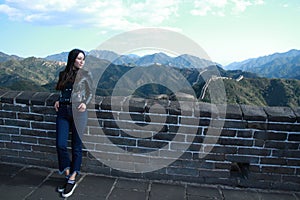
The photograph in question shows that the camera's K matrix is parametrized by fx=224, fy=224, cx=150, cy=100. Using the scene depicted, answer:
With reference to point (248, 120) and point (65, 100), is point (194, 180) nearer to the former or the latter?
point (248, 120)

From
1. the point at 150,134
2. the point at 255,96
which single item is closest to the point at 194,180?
the point at 150,134

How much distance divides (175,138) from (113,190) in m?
0.77

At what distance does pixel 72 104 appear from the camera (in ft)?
6.78

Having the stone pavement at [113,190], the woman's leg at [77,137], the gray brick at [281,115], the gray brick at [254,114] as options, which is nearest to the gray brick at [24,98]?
the woman's leg at [77,137]

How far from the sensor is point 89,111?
2273 mm

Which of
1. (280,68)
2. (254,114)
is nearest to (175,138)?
(254,114)

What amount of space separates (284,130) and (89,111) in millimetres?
1866

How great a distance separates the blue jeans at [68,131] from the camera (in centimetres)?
209

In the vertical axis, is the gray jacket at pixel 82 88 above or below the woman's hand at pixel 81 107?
above

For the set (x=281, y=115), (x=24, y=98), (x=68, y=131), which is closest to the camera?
(x=281, y=115)

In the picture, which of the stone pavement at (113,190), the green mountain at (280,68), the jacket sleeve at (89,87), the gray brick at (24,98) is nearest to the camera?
the stone pavement at (113,190)

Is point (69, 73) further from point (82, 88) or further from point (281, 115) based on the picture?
point (281, 115)

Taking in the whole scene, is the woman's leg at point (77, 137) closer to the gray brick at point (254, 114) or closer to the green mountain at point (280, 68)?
the gray brick at point (254, 114)

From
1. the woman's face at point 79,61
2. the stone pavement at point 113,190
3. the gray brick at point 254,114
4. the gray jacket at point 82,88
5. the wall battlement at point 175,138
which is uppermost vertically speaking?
the woman's face at point 79,61
